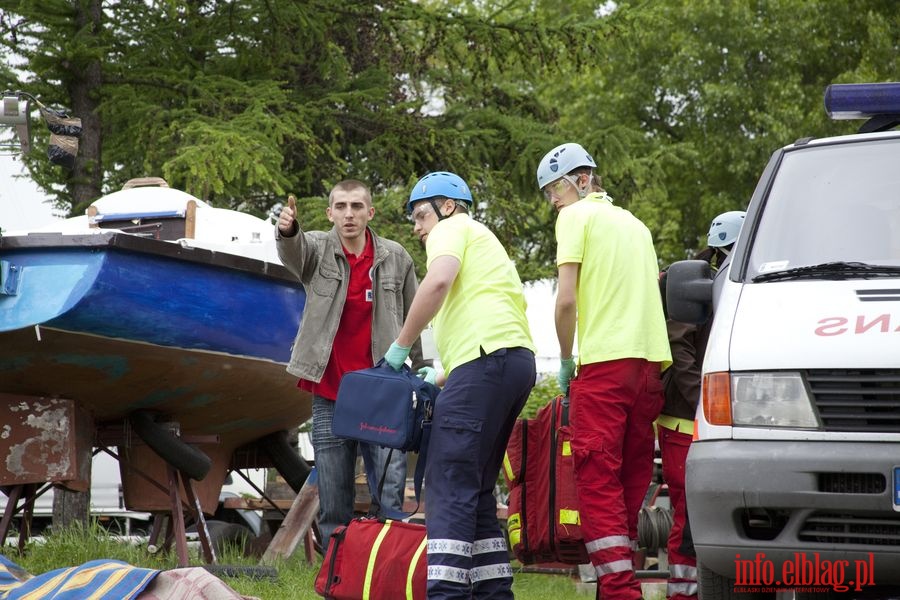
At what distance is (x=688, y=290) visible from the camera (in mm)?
4887

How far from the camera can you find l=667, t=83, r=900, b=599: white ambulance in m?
3.90

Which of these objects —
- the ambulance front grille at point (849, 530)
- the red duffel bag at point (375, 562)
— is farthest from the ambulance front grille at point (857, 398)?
the red duffel bag at point (375, 562)

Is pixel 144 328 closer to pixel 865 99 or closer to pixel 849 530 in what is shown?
pixel 865 99

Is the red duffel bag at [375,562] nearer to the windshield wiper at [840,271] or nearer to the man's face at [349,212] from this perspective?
the man's face at [349,212]

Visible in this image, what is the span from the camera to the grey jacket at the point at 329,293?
6.23 m

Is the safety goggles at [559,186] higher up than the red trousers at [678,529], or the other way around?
the safety goggles at [559,186]

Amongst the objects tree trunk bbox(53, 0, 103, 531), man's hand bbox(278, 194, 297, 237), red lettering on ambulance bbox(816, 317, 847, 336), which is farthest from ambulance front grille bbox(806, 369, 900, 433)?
tree trunk bbox(53, 0, 103, 531)

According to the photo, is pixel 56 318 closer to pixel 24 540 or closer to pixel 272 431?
pixel 24 540

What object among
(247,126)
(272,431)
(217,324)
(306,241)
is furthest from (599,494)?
(247,126)

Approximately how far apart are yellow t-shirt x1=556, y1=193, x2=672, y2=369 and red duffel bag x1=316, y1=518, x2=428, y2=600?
1132mm

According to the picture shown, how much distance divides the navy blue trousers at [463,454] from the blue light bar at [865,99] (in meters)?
1.96

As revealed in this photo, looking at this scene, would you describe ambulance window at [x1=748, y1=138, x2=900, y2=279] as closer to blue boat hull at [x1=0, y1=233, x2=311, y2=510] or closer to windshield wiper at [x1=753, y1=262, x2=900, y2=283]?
windshield wiper at [x1=753, y1=262, x2=900, y2=283]

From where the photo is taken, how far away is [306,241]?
253 inches

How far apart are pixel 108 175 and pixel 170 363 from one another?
676 cm
